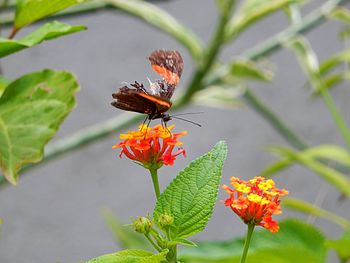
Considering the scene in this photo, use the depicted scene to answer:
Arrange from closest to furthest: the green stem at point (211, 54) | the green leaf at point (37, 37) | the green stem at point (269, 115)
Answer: the green leaf at point (37, 37) → the green stem at point (211, 54) → the green stem at point (269, 115)

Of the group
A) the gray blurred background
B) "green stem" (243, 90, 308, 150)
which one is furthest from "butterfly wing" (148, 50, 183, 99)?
the gray blurred background

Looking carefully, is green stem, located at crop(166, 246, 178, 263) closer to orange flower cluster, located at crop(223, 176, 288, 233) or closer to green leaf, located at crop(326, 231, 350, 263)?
orange flower cluster, located at crop(223, 176, 288, 233)

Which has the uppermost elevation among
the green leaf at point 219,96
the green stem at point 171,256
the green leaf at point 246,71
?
the green stem at point 171,256

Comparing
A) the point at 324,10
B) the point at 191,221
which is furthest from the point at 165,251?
the point at 324,10

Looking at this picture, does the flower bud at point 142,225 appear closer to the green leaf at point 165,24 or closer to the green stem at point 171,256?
the green stem at point 171,256

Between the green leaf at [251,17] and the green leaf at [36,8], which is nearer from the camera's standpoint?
the green leaf at [36,8]

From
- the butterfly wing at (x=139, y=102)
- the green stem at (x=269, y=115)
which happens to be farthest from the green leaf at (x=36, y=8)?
the green stem at (x=269, y=115)
